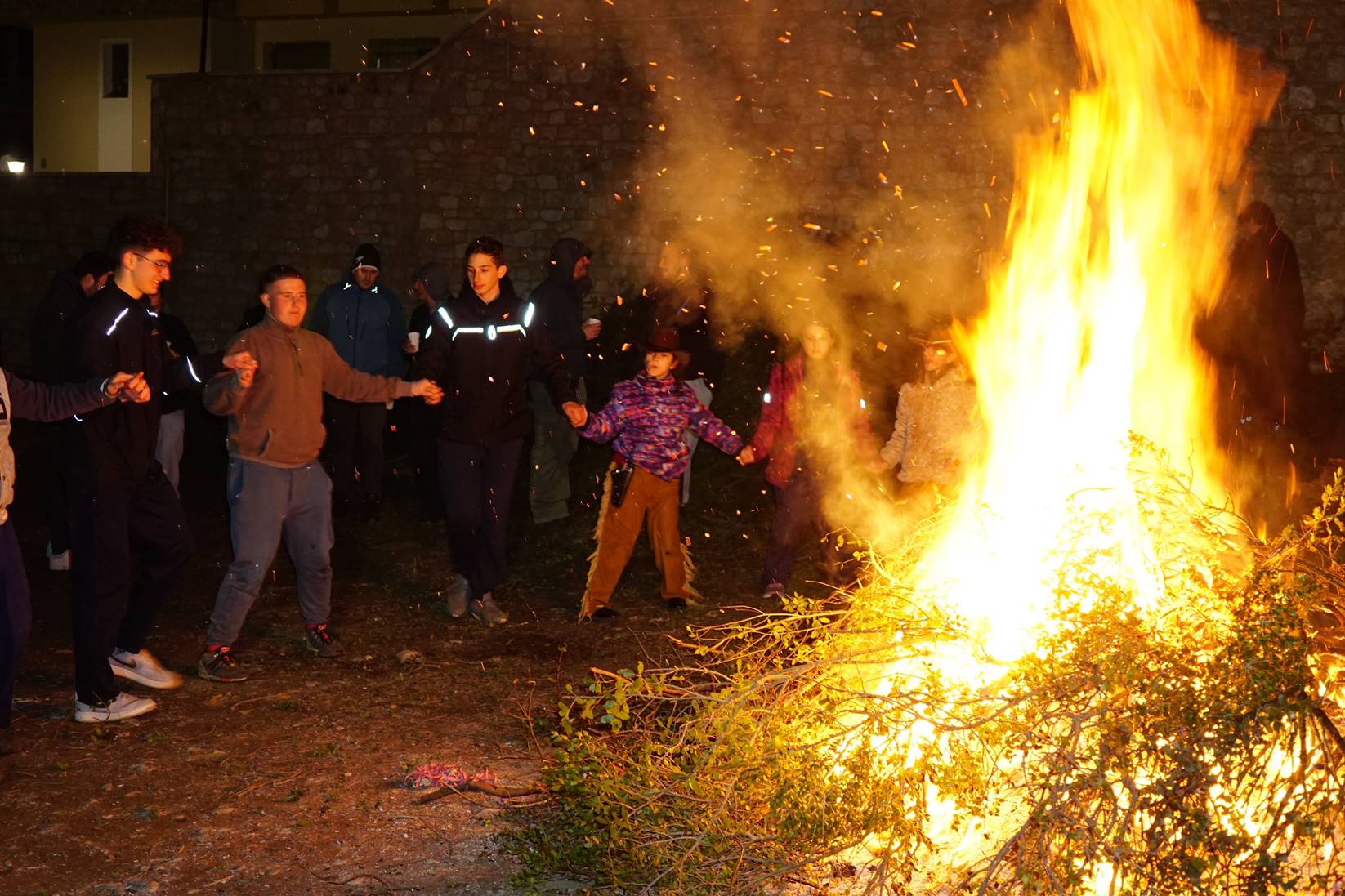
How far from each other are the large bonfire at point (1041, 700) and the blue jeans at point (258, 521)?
201cm

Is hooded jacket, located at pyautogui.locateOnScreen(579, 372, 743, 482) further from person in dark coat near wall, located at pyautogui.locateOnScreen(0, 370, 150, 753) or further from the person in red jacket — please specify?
person in dark coat near wall, located at pyautogui.locateOnScreen(0, 370, 150, 753)

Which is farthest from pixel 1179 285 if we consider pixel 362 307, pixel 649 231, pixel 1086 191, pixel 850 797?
pixel 649 231

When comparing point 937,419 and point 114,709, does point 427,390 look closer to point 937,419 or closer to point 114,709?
point 114,709

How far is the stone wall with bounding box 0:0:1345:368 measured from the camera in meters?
16.1

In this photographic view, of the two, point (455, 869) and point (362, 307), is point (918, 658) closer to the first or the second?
point (455, 869)

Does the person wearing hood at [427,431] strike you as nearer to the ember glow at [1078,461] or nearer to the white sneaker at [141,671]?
the white sneaker at [141,671]

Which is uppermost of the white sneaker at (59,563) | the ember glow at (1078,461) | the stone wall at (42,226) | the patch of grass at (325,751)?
the stone wall at (42,226)

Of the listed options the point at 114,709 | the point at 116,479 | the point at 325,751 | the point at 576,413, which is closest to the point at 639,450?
the point at 576,413

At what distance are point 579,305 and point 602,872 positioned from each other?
6797 millimetres

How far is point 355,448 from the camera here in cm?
1128

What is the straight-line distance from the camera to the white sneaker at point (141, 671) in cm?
665

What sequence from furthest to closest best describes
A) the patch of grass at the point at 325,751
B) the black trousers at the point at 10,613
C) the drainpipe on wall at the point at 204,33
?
the drainpipe on wall at the point at 204,33, the patch of grass at the point at 325,751, the black trousers at the point at 10,613

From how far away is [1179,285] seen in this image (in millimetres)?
10164

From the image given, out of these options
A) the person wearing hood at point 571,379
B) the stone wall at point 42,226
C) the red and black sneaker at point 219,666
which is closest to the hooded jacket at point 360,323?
the person wearing hood at point 571,379
